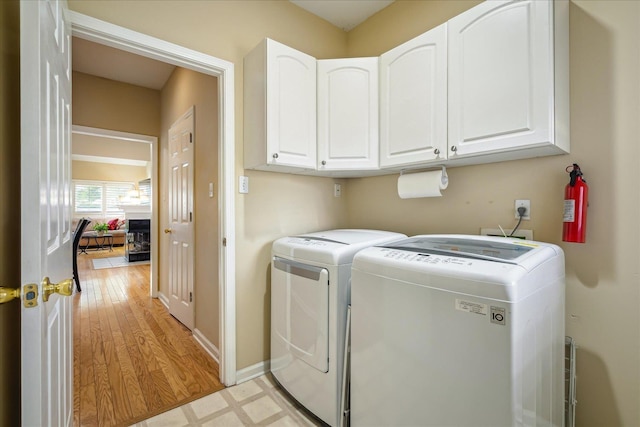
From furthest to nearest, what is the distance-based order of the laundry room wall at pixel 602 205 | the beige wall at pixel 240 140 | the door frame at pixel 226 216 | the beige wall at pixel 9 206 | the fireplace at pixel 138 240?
the fireplace at pixel 138 240, the door frame at pixel 226 216, the beige wall at pixel 240 140, the laundry room wall at pixel 602 205, the beige wall at pixel 9 206

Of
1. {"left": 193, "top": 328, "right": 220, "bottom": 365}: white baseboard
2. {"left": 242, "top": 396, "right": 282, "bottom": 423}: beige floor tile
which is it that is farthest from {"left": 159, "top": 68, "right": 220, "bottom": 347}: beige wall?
{"left": 242, "top": 396, "right": 282, "bottom": 423}: beige floor tile

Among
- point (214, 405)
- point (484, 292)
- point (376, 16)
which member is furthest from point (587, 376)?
point (376, 16)

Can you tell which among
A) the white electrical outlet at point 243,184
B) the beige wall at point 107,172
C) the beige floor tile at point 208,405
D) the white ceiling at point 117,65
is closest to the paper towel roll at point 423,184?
Answer: the white electrical outlet at point 243,184

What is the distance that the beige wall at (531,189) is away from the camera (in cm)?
126

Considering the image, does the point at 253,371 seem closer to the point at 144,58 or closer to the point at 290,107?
the point at 290,107

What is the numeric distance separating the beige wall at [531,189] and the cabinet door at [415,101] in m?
0.35

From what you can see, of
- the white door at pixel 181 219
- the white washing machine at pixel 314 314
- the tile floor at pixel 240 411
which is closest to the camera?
the white washing machine at pixel 314 314

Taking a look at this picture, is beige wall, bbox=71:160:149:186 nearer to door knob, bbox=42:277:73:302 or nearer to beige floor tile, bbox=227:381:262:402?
beige floor tile, bbox=227:381:262:402

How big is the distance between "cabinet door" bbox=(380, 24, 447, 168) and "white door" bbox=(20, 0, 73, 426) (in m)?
1.60

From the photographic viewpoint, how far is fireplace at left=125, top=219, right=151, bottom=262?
618 cm

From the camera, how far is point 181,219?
301 centimetres

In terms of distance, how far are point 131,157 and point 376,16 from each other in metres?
7.89

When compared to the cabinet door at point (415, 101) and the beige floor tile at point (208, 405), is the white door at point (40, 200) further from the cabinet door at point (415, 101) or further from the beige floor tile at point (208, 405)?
the cabinet door at point (415, 101)

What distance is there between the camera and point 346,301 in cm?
151
